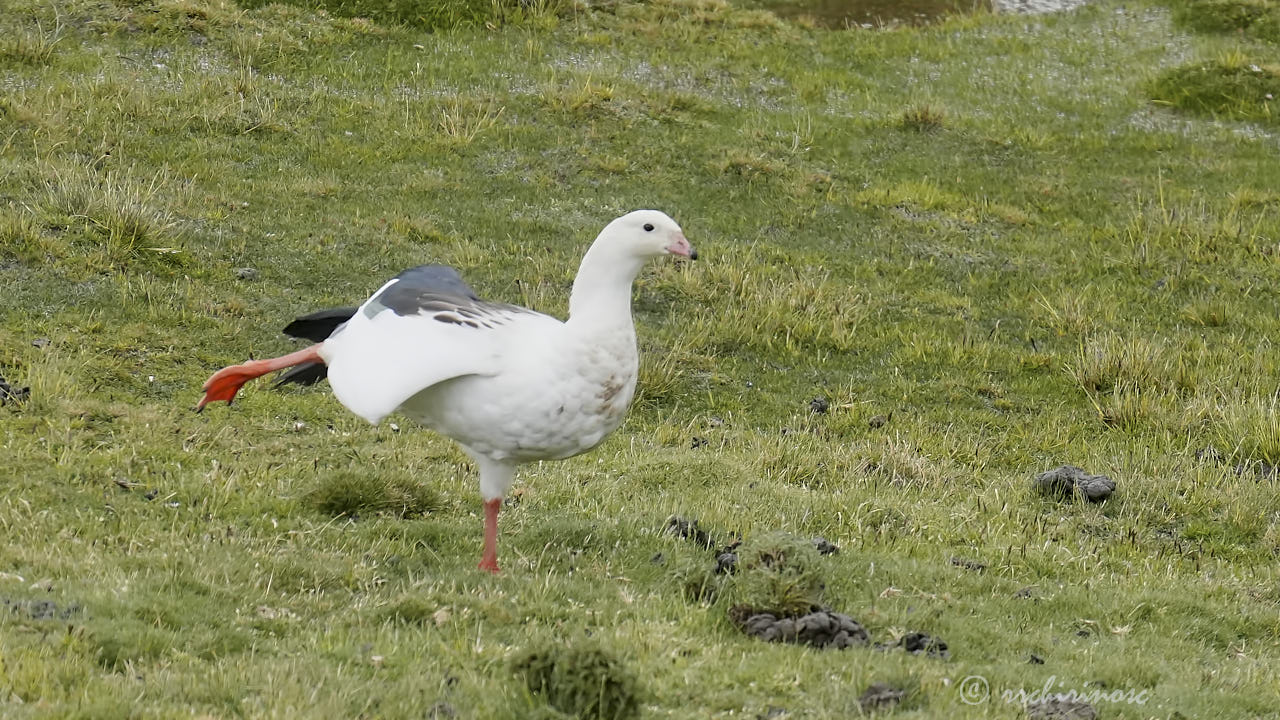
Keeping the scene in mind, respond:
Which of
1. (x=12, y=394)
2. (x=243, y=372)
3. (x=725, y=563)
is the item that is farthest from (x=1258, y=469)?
(x=12, y=394)

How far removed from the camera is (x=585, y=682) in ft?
17.1

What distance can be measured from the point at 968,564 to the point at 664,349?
5.43 metres

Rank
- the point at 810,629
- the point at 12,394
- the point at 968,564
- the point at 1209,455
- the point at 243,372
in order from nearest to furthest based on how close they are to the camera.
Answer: the point at 810,629
the point at 243,372
the point at 968,564
the point at 12,394
the point at 1209,455

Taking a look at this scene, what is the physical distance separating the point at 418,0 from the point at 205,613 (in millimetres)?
16698

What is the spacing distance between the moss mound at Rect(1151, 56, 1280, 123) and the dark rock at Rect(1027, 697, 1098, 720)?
18.2 m

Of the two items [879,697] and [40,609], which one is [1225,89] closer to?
[879,697]

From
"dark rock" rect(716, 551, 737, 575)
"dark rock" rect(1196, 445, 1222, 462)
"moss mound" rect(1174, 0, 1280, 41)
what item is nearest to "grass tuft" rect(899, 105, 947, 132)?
"moss mound" rect(1174, 0, 1280, 41)

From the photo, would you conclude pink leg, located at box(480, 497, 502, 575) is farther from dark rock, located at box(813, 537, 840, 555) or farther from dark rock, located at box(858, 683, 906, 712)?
dark rock, located at box(858, 683, 906, 712)

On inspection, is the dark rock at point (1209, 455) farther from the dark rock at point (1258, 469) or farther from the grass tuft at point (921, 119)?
the grass tuft at point (921, 119)

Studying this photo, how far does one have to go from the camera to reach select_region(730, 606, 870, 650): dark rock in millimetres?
6578

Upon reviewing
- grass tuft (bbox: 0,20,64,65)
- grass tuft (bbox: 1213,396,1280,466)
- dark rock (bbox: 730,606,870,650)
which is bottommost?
grass tuft (bbox: 1213,396,1280,466)

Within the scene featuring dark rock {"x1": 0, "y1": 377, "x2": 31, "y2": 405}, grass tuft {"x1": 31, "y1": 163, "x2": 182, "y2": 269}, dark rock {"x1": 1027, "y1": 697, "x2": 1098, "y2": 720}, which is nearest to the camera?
dark rock {"x1": 1027, "y1": 697, "x2": 1098, "y2": 720}

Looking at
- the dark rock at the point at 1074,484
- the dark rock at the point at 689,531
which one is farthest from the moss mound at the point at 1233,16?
the dark rock at the point at 689,531
